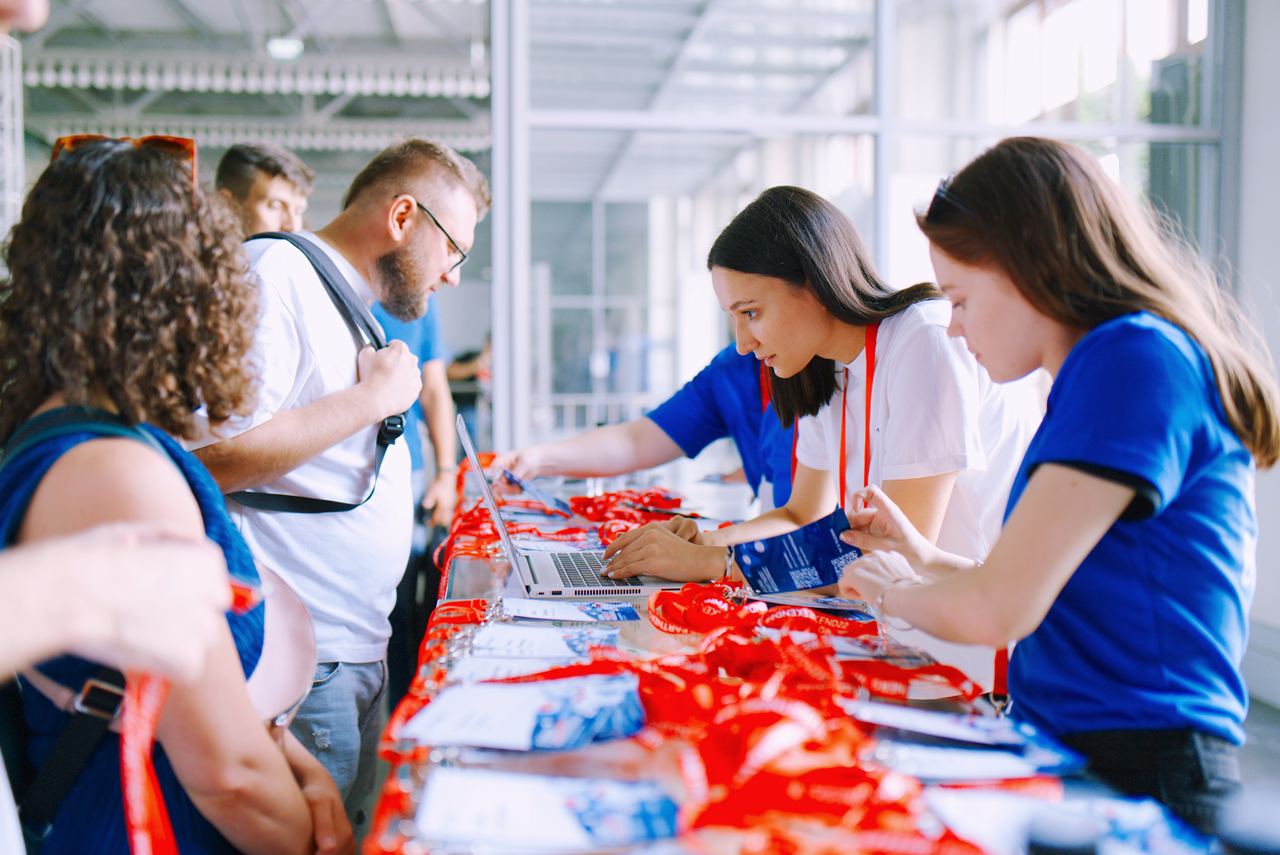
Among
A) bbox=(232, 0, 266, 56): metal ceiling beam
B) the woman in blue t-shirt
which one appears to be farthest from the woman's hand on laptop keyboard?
bbox=(232, 0, 266, 56): metal ceiling beam

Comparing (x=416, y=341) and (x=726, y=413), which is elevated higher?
(x=416, y=341)

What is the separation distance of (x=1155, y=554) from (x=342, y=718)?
4.47 ft

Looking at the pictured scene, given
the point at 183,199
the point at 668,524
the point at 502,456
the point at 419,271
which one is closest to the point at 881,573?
the point at 668,524

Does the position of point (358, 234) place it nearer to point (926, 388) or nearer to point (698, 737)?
point (926, 388)

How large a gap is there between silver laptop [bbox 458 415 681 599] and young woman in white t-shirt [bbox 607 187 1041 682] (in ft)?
0.13

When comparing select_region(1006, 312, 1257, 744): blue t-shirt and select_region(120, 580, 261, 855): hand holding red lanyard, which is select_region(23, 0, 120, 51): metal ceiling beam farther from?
select_region(1006, 312, 1257, 744): blue t-shirt

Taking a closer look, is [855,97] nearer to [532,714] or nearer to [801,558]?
[801,558]

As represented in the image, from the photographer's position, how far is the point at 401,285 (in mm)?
2148

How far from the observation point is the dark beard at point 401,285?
6.98 feet

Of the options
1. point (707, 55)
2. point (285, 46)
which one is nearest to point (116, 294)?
point (707, 55)

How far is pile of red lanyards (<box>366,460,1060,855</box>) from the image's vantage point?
30.6 inches

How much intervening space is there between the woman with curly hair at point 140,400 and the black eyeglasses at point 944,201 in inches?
33.5

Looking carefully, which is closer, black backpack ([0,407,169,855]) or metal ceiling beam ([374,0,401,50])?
black backpack ([0,407,169,855])

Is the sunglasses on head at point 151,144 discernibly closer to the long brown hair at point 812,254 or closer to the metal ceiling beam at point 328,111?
Result: the long brown hair at point 812,254
